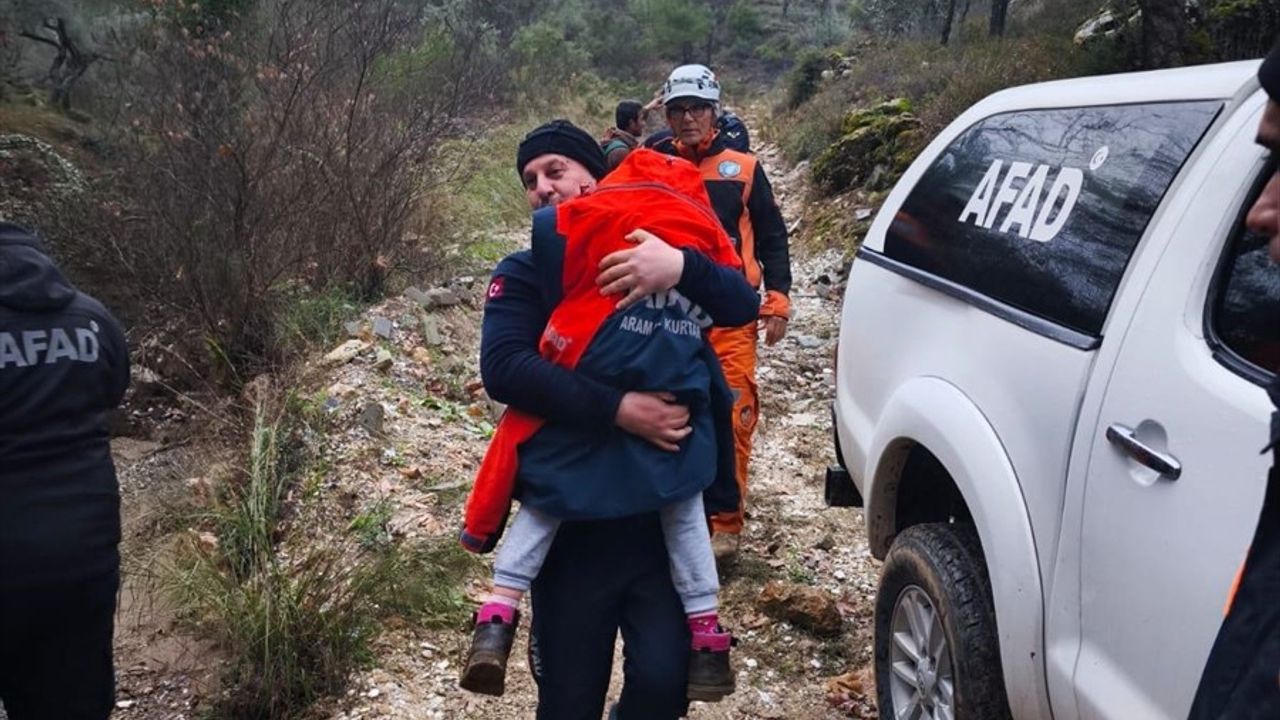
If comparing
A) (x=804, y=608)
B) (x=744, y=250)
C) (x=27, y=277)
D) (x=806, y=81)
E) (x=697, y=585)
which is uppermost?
(x=806, y=81)

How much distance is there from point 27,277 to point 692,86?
270 centimetres

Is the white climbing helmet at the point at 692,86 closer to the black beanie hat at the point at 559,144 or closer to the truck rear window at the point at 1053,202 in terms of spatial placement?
the truck rear window at the point at 1053,202

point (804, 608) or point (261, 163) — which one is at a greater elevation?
point (261, 163)

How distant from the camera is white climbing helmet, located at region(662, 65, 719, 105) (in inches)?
171

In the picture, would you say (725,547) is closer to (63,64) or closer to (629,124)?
(629,124)

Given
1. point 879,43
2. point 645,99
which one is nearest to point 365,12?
point 879,43

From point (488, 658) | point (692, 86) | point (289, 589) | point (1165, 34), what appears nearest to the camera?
point (488, 658)

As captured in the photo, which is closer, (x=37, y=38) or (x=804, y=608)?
(x=804, y=608)

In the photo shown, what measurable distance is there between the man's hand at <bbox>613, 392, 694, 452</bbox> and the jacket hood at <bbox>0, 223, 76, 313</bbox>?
1344 mm

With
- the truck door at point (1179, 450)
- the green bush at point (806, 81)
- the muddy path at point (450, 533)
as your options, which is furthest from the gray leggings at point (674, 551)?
the green bush at point (806, 81)

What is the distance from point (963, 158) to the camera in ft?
10.5

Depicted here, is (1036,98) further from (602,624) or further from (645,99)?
(645,99)

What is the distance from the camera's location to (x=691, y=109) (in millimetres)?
4367

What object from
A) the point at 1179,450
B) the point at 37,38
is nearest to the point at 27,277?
the point at 1179,450
